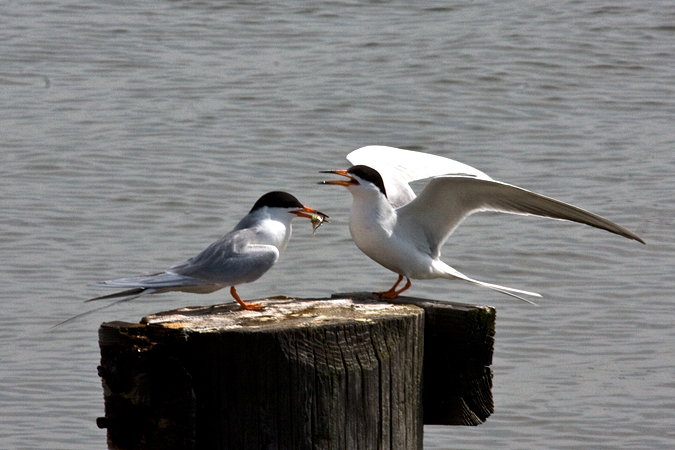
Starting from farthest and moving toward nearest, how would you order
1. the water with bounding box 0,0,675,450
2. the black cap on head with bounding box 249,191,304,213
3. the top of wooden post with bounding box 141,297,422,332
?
the water with bounding box 0,0,675,450 < the black cap on head with bounding box 249,191,304,213 < the top of wooden post with bounding box 141,297,422,332

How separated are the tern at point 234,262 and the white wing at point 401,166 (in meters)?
1.09

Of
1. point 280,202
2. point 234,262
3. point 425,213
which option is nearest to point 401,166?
point 425,213

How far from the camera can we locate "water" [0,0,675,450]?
6504 mm

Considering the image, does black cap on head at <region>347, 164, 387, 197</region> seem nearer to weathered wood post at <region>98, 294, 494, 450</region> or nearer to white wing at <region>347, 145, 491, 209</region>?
white wing at <region>347, 145, 491, 209</region>

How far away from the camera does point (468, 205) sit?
4668 millimetres

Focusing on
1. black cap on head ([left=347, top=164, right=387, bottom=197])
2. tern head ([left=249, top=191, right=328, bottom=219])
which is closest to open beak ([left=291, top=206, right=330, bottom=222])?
tern head ([left=249, top=191, right=328, bottom=219])

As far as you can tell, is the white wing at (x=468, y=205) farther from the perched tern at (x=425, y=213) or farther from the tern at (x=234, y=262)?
the tern at (x=234, y=262)

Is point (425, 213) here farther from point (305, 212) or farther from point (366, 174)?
point (305, 212)

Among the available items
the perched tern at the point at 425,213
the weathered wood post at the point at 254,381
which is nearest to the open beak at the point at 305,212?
the perched tern at the point at 425,213

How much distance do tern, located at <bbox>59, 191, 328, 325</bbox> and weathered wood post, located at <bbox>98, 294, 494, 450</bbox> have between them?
0.97 feet

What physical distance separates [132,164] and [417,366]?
7.16 meters

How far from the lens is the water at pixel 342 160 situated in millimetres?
6504

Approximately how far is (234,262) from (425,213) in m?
1.08

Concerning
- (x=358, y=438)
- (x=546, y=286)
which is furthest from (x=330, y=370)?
(x=546, y=286)
